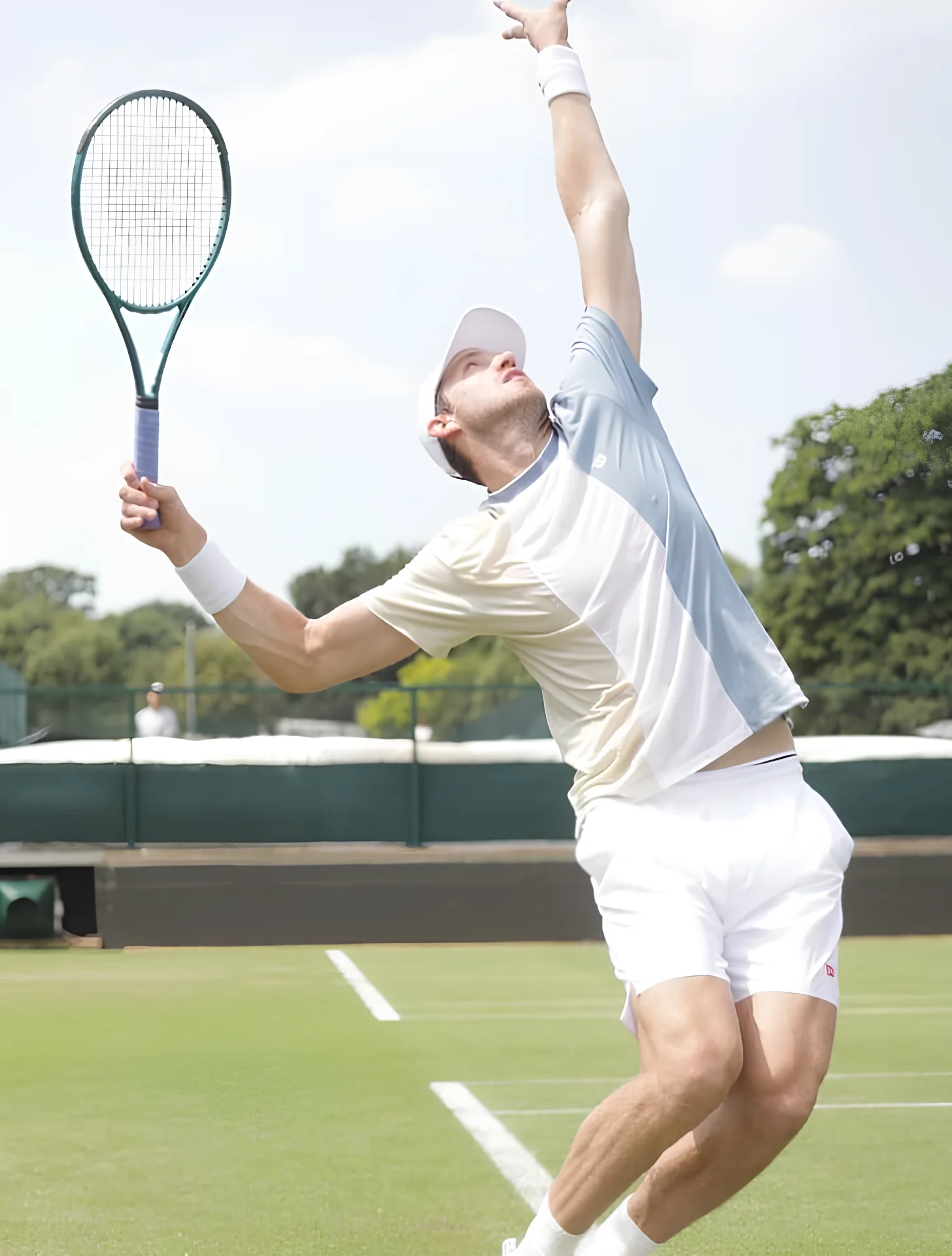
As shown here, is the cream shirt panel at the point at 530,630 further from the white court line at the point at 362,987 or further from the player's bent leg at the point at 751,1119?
the white court line at the point at 362,987

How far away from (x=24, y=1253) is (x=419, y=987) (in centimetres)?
474

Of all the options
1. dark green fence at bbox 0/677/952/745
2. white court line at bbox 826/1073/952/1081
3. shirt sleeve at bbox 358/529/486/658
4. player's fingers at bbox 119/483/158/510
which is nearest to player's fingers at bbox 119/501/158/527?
player's fingers at bbox 119/483/158/510

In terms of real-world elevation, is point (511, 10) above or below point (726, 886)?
above

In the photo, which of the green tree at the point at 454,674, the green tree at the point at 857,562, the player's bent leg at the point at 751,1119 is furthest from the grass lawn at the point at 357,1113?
the green tree at the point at 857,562

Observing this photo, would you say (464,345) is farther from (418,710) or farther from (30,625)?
(30,625)

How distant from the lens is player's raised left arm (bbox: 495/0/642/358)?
11.0 feet

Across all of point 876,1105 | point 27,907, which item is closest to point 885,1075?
point 876,1105

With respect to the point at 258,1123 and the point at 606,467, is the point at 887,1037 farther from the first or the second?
the point at 606,467

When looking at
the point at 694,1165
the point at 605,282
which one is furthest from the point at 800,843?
the point at 605,282

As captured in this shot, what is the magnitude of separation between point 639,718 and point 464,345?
866 millimetres

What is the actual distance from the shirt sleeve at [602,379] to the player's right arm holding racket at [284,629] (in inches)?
21.0

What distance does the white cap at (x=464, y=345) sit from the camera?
10.8ft

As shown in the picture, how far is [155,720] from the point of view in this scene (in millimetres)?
13820

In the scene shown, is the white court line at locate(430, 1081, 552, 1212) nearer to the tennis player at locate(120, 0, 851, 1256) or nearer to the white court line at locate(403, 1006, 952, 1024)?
the tennis player at locate(120, 0, 851, 1256)
